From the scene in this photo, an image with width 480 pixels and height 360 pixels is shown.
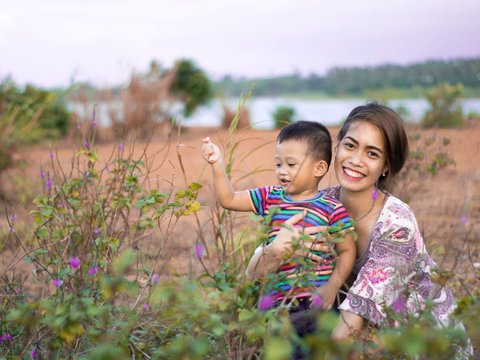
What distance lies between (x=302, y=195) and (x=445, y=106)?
839 centimetres

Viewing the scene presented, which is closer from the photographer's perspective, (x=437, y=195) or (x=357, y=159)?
(x=357, y=159)

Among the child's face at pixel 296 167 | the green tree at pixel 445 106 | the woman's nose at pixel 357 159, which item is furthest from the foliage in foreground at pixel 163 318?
the green tree at pixel 445 106

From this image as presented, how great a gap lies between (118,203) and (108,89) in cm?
784

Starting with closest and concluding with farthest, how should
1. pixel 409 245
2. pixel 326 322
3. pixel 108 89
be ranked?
pixel 326 322 → pixel 409 245 → pixel 108 89

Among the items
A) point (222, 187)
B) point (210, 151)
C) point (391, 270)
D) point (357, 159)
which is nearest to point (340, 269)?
point (391, 270)

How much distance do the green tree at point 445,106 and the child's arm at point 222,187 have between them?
6.87 meters

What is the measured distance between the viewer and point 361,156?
267 cm

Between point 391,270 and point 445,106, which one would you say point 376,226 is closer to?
point 391,270

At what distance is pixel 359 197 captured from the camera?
281 cm

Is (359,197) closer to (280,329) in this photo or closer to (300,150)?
(300,150)

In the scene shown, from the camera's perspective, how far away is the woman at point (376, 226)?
8.32 ft

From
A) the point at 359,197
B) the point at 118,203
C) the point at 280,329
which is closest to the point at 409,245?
the point at 359,197

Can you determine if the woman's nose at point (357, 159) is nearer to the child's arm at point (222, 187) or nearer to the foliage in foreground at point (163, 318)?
the child's arm at point (222, 187)

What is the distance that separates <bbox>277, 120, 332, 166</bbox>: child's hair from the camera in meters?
2.59
